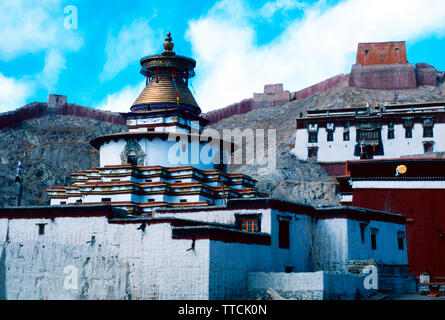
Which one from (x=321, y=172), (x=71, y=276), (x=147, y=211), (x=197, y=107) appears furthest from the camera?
(x=321, y=172)

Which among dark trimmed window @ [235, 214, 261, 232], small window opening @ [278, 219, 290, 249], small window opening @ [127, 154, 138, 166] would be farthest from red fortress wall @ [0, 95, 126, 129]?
small window opening @ [278, 219, 290, 249]

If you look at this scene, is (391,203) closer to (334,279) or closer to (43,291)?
(334,279)

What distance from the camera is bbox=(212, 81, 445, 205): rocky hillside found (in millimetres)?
64250

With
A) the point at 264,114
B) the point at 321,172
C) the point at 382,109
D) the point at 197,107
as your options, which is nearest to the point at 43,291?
the point at 197,107

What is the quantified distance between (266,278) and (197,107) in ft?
62.4

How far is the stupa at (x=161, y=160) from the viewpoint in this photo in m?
38.5

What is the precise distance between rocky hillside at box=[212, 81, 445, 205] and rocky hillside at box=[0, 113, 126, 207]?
20.2 meters

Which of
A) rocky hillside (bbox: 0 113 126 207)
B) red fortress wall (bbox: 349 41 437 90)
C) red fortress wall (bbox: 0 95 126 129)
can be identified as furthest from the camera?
red fortress wall (bbox: 349 41 437 90)

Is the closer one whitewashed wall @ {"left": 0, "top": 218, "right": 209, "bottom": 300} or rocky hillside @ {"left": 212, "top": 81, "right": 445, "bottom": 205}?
whitewashed wall @ {"left": 0, "top": 218, "right": 209, "bottom": 300}

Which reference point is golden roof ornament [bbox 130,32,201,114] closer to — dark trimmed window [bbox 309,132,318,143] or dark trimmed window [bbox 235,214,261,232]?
dark trimmed window [bbox 235,214,261,232]

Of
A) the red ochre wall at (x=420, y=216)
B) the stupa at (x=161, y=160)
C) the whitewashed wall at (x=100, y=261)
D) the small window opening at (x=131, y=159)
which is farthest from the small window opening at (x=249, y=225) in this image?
the small window opening at (x=131, y=159)

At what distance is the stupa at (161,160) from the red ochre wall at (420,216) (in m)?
7.32

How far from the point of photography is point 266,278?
1159 inches

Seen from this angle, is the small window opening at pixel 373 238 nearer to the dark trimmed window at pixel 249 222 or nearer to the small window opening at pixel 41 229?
the dark trimmed window at pixel 249 222
